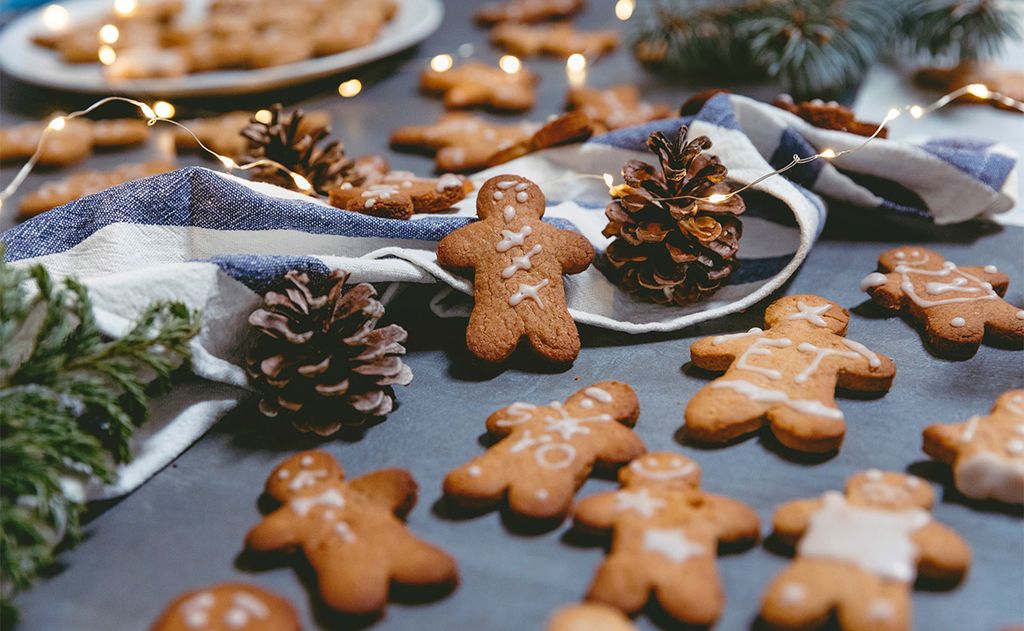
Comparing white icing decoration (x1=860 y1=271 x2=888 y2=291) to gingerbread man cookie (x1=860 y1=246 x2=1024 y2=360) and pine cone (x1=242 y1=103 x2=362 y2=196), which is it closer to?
gingerbread man cookie (x1=860 y1=246 x2=1024 y2=360)

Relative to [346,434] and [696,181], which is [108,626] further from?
[696,181]

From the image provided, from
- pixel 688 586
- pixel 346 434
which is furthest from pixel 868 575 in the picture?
pixel 346 434

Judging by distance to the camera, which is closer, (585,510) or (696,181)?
(585,510)

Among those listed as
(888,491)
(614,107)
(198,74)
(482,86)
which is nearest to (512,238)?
(888,491)

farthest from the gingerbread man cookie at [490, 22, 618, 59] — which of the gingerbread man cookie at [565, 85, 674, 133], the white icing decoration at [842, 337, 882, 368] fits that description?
the white icing decoration at [842, 337, 882, 368]

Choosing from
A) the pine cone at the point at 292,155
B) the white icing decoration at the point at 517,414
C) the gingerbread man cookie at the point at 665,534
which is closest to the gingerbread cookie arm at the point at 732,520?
the gingerbread man cookie at the point at 665,534

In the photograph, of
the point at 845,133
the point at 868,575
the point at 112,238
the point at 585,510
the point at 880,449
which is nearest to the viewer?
the point at 868,575

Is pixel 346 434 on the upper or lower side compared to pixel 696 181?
lower

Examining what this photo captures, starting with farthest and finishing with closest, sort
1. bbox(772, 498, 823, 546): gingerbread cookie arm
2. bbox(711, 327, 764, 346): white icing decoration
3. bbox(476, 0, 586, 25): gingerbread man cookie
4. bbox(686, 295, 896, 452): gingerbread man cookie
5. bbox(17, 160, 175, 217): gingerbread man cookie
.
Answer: bbox(476, 0, 586, 25): gingerbread man cookie < bbox(17, 160, 175, 217): gingerbread man cookie < bbox(711, 327, 764, 346): white icing decoration < bbox(686, 295, 896, 452): gingerbread man cookie < bbox(772, 498, 823, 546): gingerbread cookie arm
